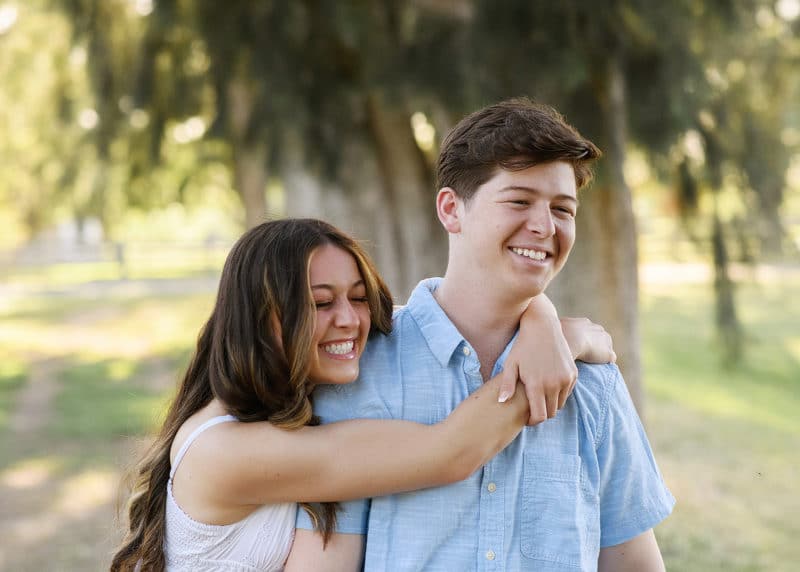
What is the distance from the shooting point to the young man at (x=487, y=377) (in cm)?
202

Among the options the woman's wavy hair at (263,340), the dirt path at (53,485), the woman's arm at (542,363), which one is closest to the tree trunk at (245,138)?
the dirt path at (53,485)

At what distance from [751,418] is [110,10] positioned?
8.06 metres

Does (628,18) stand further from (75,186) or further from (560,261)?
(75,186)

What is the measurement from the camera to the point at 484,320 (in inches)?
87.3

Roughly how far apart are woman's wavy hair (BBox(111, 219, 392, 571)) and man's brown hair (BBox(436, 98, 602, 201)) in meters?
0.31

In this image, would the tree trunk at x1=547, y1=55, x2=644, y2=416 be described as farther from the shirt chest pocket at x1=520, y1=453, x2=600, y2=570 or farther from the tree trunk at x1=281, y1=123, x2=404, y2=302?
the shirt chest pocket at x1=520, y1=453, x2=600, y2=570

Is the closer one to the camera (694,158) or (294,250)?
(294,250)

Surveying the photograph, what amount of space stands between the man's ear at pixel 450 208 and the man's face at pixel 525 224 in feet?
0.21

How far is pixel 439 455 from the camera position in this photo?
198 cm

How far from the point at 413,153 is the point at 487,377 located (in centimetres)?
537

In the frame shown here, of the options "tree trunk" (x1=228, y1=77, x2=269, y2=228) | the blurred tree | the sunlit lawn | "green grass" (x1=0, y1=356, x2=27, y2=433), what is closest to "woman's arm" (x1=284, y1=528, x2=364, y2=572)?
the sunlit lawn

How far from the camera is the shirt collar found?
7.00 feet

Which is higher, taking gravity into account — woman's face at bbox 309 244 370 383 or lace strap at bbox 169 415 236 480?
woman's face at bbox 309 244 370 383

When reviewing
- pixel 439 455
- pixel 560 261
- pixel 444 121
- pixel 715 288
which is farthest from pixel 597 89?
pixel 439 455
